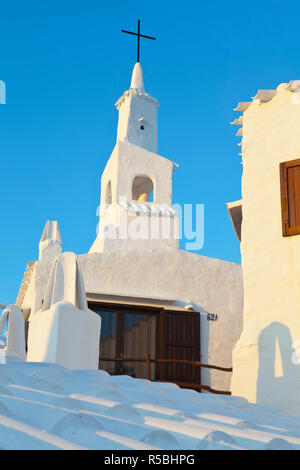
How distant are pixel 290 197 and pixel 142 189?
9.53 m

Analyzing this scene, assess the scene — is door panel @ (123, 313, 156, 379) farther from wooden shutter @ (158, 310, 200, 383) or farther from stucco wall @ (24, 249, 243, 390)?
stucco wall @ (24, 249, 243, 390)

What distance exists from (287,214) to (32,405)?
5.61 metres

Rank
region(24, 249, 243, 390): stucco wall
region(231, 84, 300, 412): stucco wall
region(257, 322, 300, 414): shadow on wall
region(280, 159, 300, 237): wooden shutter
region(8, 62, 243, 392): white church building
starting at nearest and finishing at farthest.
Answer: region(257, 322, 300, 414): shadow on wall < region(231, 84, 300, 412): stucco wall < region(280, 159, 300, 237): wooden shutter < region(8, 62, 243, 392): white church building < region(24, 249, 243, 390): stucco wall

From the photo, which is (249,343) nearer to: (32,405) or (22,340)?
(22,340)

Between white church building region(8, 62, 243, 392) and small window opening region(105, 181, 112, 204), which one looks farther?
small window opening region(105, 181, 112, 204)

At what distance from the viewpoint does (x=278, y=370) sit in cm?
750

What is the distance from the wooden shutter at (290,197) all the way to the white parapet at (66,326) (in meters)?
3.19

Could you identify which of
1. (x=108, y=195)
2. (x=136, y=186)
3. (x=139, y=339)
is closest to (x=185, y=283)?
(x=139, y=339)

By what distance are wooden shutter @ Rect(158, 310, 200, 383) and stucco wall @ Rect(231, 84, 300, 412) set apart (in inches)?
178

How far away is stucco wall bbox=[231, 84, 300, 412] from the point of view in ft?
24.7

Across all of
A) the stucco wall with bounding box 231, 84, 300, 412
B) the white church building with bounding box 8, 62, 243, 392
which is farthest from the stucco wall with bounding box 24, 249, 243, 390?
the stucco wall with bounding box 231, 84, 300, 412

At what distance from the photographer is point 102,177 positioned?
643 inches
